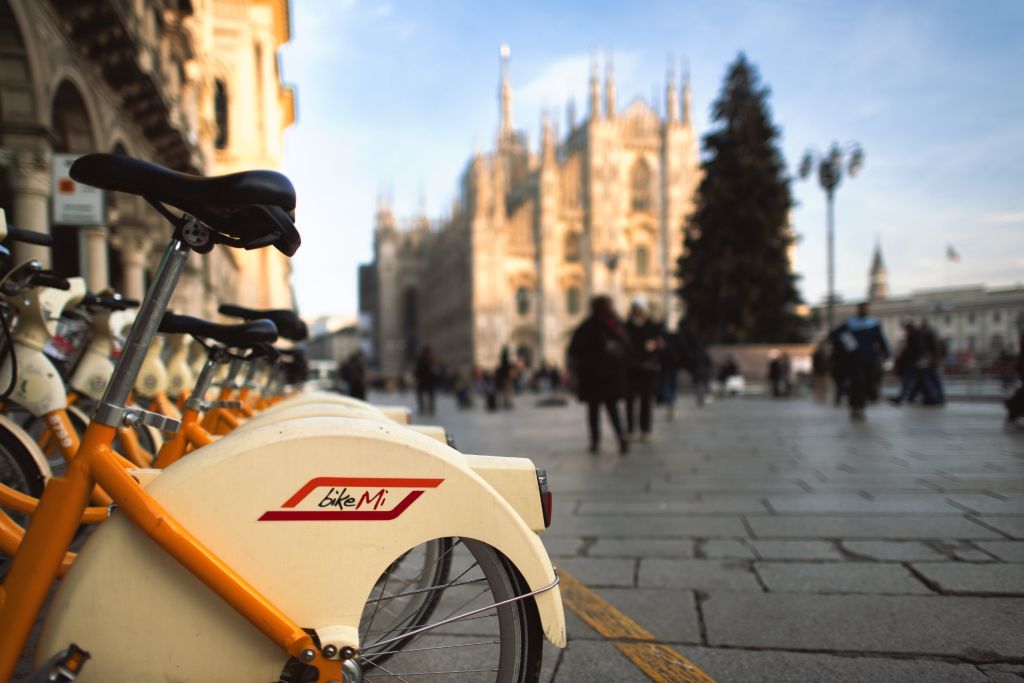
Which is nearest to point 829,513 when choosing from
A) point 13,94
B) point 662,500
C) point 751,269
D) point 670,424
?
point 662,500

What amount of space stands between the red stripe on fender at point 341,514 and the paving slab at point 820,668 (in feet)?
3.98

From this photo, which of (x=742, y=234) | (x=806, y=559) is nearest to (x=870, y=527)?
(x=806, y=559)

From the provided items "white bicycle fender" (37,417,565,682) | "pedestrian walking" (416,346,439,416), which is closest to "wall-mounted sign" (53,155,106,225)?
"white bicycle fender" (37,417,565,682)

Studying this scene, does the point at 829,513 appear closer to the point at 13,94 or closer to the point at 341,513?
the point at 341,513

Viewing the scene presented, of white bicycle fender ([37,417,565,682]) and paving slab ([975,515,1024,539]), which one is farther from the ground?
white bicycle fender ([37,417,565,682])

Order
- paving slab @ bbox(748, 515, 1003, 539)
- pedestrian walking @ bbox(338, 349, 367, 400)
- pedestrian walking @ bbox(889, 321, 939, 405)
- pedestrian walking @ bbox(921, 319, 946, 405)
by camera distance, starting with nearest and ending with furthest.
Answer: paving slab @ bbox(748, 515, 1003, 539), pedestrian walking @ bbox(889, 321, 939, 405), pedestrian walking @ bbox(921, 319, 946, 405), pedestrian walking @ bbox(338, 349, 367, 400)

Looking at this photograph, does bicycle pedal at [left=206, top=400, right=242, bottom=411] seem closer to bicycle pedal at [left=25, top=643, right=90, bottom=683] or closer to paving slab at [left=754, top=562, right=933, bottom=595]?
bicycle pedal at [left=25, top=643, right=90, bottom=683]

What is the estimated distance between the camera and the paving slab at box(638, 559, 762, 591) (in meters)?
3.06

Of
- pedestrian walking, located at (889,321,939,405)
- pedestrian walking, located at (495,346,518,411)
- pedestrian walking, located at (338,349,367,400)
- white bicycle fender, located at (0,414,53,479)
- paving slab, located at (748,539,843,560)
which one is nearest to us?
white bicycle fender, located at (0,414,53,479)

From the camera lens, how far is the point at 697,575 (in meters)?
3.21

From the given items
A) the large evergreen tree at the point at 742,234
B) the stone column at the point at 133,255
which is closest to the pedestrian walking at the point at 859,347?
the stone column at the point at 133,255

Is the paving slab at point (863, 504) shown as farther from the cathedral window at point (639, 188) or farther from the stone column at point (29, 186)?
the cathedral window at point (639, 188)

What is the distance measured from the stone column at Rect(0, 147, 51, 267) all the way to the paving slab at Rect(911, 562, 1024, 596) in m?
8.44

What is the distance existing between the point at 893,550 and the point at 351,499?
3.00 meters
